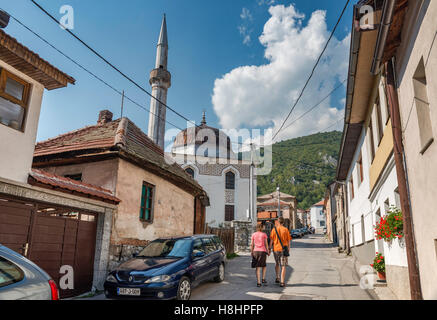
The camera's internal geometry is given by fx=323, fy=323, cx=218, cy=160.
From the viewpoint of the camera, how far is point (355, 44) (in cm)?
766

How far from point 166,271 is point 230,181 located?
30660mm

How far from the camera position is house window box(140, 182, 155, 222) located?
1259 cm

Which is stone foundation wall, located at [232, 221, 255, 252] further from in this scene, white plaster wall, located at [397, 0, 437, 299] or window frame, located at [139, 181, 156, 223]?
white plaster wall, located at [397, 0, 437, 299]

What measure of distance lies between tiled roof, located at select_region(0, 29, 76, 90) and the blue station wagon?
5083 mm

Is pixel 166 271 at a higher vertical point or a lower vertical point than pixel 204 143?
lower

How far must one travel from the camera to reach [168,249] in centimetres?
895

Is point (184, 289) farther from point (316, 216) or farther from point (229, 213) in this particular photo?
point (316, 216)

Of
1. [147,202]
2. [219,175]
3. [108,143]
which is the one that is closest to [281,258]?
[147,202]

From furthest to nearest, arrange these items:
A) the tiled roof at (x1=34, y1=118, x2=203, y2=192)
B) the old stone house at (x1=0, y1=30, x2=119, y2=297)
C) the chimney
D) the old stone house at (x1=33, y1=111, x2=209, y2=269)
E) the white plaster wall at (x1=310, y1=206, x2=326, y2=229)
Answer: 1. the white plaster wall at (x1=310, y1=206, x2=326, y2=229)
2. the chimney
3. the tiled roof at (x1=34, y1=118, x2=203, y2=192)
4. the old stone house at (x1=33, y1=111, x2=209, y2=269)
5. the old stone house at (x1=0, y1=30, x2=119, y2=297)

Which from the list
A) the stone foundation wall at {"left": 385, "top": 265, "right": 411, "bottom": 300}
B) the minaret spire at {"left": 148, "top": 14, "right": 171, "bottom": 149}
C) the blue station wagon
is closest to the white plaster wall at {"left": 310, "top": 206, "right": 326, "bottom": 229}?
the minaret spire at {"left": 148, "top": 14, "right": 171, "bottom": 149}

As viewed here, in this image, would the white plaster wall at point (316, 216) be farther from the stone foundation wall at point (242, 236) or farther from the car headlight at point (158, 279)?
the car headlight at point (158, 279)
